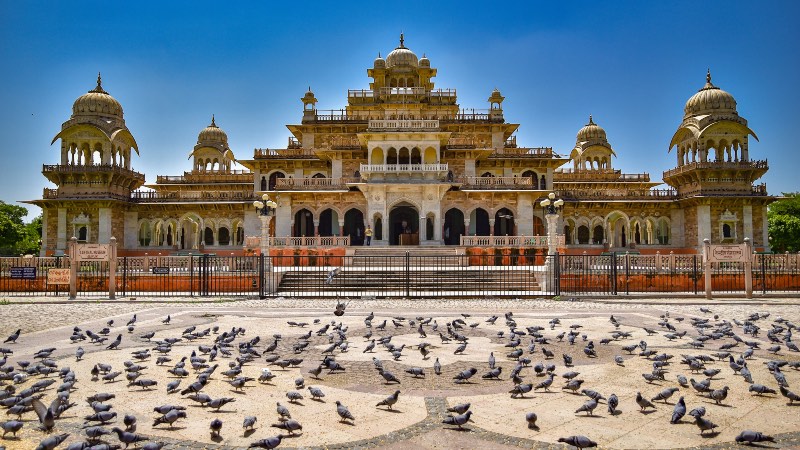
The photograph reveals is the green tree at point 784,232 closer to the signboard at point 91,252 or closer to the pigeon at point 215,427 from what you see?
the signboard at point 91,252

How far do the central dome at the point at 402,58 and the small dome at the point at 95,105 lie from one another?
20.0 m

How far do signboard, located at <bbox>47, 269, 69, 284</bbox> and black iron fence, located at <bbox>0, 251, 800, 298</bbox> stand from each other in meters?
0.82

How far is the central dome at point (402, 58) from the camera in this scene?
135ft

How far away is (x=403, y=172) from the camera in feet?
109

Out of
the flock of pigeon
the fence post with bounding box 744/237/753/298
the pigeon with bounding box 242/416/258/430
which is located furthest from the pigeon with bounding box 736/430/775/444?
the fence post with bounding box 744/237/753/298

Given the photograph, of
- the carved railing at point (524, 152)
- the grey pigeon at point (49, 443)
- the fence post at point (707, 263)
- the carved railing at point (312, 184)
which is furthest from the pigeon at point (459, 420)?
the carved railing at point (524, 152)

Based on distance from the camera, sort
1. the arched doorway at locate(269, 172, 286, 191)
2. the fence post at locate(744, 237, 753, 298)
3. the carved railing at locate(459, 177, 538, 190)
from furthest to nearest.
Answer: the arched doorway at locate(269, 172, 286, 191) < the carved railing at locate(459, 177, 538, 190) < the fence post at locate(744, 237, 753, 298)

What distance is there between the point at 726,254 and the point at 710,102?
25350 millimetres

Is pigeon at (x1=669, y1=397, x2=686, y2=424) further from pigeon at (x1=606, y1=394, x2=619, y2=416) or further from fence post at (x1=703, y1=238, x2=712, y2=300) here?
fence post at (x1=703, y1=238, x2=712, y2=300)

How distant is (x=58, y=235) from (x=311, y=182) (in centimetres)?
1731

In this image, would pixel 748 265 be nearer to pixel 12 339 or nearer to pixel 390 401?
pixel 390 401

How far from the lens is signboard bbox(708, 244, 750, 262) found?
652 inches

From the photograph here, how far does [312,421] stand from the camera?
202 inches

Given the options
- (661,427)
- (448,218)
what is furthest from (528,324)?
(448,218)
